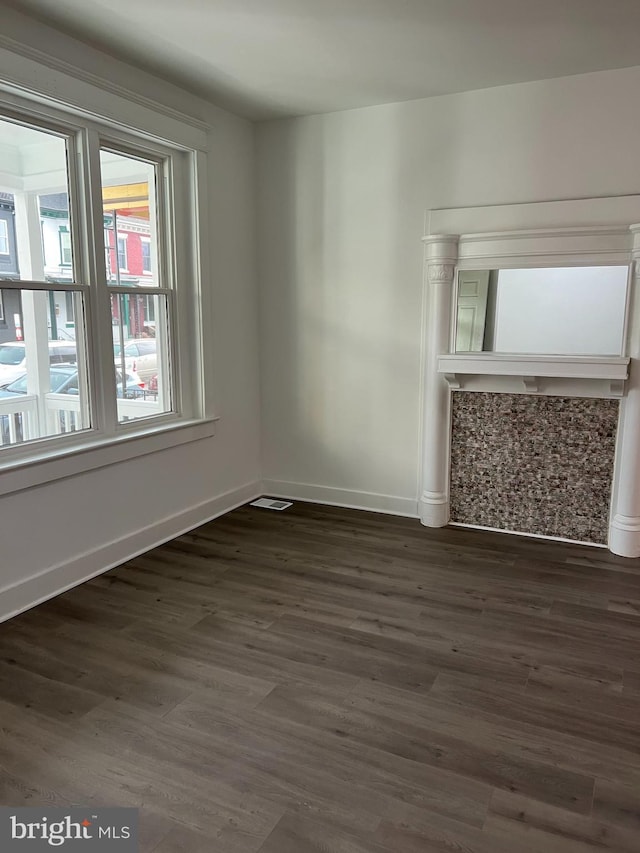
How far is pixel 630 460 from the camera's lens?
3480 mm

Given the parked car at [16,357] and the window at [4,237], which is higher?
the window at [4,237]

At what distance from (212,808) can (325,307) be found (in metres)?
3.12

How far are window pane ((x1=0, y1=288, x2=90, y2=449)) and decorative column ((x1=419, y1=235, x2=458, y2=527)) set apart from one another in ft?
6.48

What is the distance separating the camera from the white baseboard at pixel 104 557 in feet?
9.50

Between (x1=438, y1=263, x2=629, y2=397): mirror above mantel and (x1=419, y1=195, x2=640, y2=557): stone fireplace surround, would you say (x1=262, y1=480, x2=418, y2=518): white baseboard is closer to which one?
Result: (x1=419, y1=195, x2=640, y2=557): stone fireplace surround

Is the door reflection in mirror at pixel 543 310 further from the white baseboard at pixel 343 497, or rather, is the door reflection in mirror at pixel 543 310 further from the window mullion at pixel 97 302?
the window mullion at pixel 97 302

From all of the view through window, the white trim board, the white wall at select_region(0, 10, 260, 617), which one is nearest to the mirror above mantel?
the white trim board

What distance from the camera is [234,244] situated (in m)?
4.21

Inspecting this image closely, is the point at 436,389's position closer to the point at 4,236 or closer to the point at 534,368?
the point at 534,368

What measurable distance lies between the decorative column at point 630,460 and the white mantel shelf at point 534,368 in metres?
0.08

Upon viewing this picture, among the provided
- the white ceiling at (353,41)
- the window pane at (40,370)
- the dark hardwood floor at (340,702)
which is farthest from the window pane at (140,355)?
the white ceiling at (353,41)

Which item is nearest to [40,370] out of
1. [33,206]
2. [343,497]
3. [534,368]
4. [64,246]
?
[64,246]

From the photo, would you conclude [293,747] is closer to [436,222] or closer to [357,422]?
[357,422]

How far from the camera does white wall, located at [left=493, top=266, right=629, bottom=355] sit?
3477 mm
